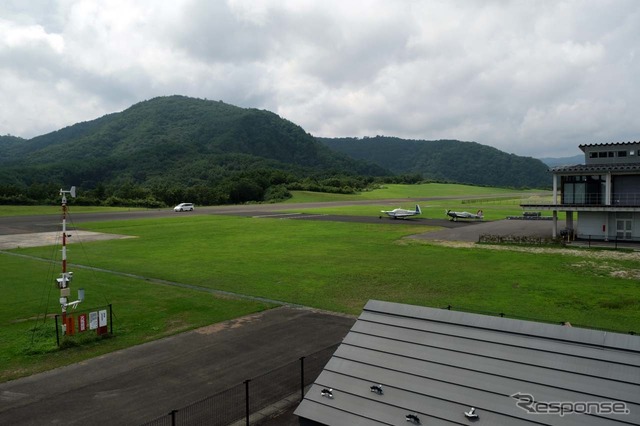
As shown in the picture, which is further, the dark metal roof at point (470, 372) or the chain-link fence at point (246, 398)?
the chain-link fence at point (246, 398)

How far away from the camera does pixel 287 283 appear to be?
1148 inches

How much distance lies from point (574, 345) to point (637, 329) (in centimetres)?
1380

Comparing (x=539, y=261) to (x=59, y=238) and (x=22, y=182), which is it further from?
(x=22, y=182)

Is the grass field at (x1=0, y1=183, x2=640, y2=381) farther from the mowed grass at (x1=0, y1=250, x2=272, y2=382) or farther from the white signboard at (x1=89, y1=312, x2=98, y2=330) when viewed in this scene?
the white signboard at (x1=89, y1=312, x2=98, y2=330)

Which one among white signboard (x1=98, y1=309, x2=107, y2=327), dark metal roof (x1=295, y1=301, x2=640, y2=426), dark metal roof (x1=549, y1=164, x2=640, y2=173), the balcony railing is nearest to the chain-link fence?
dark metal roof (x1=295, y1=301, x2=640, y2=426)

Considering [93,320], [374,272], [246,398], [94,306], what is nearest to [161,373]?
[246,398]

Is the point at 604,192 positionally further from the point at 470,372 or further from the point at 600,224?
the point at 470,372

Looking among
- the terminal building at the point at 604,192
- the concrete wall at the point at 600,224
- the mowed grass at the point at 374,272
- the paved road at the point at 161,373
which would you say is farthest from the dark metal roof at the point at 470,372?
the concrete wall at the point at 600,224

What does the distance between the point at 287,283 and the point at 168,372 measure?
45.5ft

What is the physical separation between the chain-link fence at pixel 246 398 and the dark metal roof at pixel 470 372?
12.1ft

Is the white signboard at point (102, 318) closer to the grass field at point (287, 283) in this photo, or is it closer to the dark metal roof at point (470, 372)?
the grass field at point (287, 283)

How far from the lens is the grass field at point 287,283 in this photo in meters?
→ 20.7

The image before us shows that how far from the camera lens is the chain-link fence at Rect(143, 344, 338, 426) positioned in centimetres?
1239

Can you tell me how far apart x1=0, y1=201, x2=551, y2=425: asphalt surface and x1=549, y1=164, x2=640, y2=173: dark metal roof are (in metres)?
34.4
